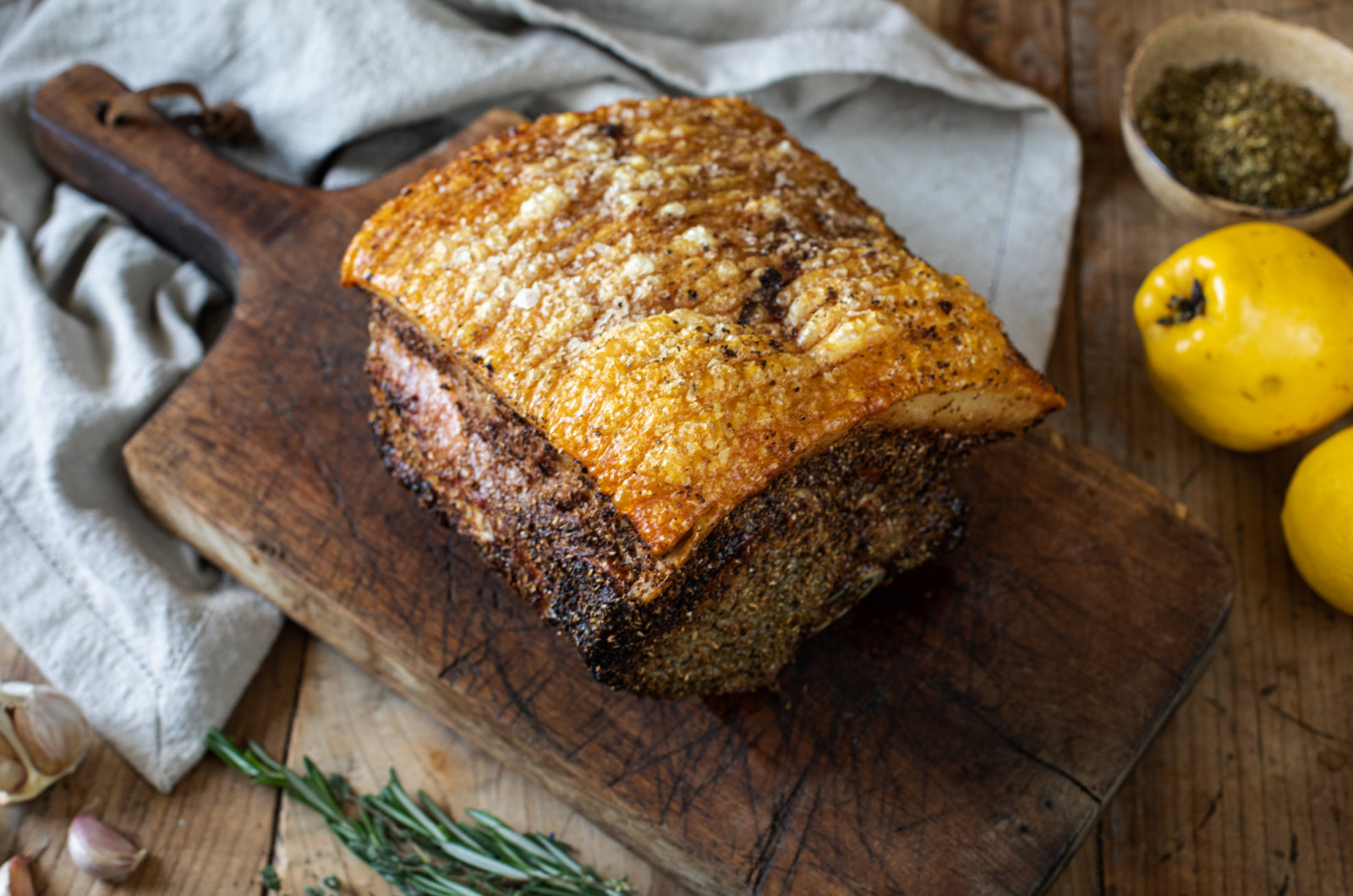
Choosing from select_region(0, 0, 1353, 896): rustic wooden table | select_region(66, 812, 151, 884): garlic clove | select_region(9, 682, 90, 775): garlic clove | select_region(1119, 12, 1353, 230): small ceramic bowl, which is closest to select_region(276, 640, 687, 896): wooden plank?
select_region(0, 0, 1353, 896): rustic wooden table

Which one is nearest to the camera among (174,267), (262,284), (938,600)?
(938,600)

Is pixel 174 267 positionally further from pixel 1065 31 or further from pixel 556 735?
pixel 1065 31

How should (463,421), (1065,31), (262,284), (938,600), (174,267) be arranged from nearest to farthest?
(463,421) < (938,600) < (262,284) < (174,267) < (1065,31)

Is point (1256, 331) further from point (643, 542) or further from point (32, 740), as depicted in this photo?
point (32, 740)

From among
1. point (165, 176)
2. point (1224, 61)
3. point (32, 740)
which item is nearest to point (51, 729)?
point (32, 740)

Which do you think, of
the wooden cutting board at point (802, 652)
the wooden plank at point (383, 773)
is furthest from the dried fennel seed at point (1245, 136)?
the wooden plank at point (383, 773)

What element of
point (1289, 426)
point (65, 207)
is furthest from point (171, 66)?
point (1289, 426)

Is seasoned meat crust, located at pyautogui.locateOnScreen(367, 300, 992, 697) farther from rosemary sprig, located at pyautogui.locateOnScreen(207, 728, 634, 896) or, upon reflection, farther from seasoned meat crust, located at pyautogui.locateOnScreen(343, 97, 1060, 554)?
rosemary sprig, located at pyautogui.locateOnScreen(207, 728, 634, 896)
